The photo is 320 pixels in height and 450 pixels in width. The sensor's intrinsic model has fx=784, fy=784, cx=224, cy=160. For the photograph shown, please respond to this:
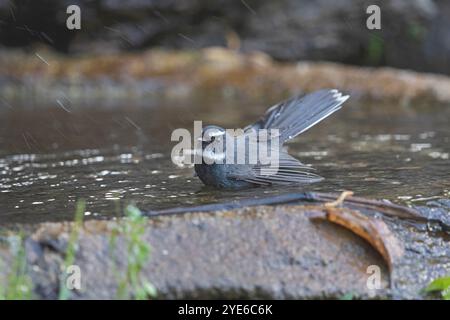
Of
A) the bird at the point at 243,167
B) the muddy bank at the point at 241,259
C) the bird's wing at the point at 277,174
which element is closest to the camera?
the muddy bank at the point at 241,259

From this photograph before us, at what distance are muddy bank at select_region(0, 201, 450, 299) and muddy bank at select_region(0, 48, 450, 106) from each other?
732 centimetres

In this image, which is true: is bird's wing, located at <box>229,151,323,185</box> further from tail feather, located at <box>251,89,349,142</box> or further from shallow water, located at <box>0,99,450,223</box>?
tail feather, located at <box>251,89,349,142</box>

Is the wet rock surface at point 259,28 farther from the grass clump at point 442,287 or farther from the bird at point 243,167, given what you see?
the grass clump at point 442,287

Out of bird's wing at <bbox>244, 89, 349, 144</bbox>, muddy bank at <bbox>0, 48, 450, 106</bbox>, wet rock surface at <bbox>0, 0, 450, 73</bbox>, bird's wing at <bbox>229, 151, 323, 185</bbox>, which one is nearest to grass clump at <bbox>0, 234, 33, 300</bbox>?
bird's wing at <bbox>229, 151, 323, 185</bbox>

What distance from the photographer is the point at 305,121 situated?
228 inches

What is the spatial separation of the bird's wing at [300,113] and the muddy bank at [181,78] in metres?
4.99

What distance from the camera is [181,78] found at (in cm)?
1222

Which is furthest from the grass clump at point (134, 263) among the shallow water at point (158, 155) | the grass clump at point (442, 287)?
the grass clump at point (442, 287)

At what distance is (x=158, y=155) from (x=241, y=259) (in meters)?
3.15

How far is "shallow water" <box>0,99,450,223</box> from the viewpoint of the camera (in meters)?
4.49

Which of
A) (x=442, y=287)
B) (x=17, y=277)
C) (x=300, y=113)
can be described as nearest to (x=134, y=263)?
(x=17, y=277)

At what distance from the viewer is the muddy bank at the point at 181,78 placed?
36.4 feet
